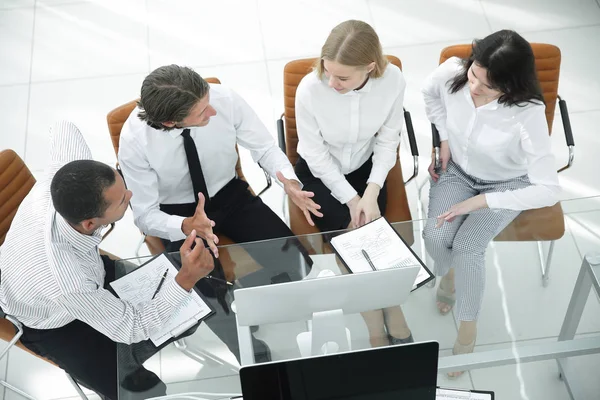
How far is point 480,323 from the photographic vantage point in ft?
7.60

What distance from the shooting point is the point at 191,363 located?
7.35 ft

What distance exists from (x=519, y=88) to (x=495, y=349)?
995 mm

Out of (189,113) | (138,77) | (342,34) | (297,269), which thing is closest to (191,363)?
(297,269)

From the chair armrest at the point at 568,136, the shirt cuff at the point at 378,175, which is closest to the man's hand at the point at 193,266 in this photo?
the shirt cuff at the point at 378,175

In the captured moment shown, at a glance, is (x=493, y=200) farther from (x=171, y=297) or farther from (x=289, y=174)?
(x=171, y=297)

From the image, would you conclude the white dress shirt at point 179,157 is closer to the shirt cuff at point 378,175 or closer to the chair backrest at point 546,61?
the shirt cuff at point 378,175

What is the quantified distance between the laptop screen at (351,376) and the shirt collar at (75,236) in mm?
865

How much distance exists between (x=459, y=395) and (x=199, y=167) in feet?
4.40

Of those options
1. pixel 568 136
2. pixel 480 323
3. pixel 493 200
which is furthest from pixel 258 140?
Answer: pixel 568 136

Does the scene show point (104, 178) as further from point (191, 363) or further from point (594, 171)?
point (594, 171)

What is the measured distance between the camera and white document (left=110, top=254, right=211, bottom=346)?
90.4 inches

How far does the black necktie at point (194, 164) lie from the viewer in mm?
2705

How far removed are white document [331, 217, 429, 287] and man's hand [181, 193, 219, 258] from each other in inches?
18.3

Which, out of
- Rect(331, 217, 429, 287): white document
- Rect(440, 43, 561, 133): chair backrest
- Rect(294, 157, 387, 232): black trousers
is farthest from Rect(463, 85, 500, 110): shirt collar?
Rect(331, 217, 429, 287): white document
